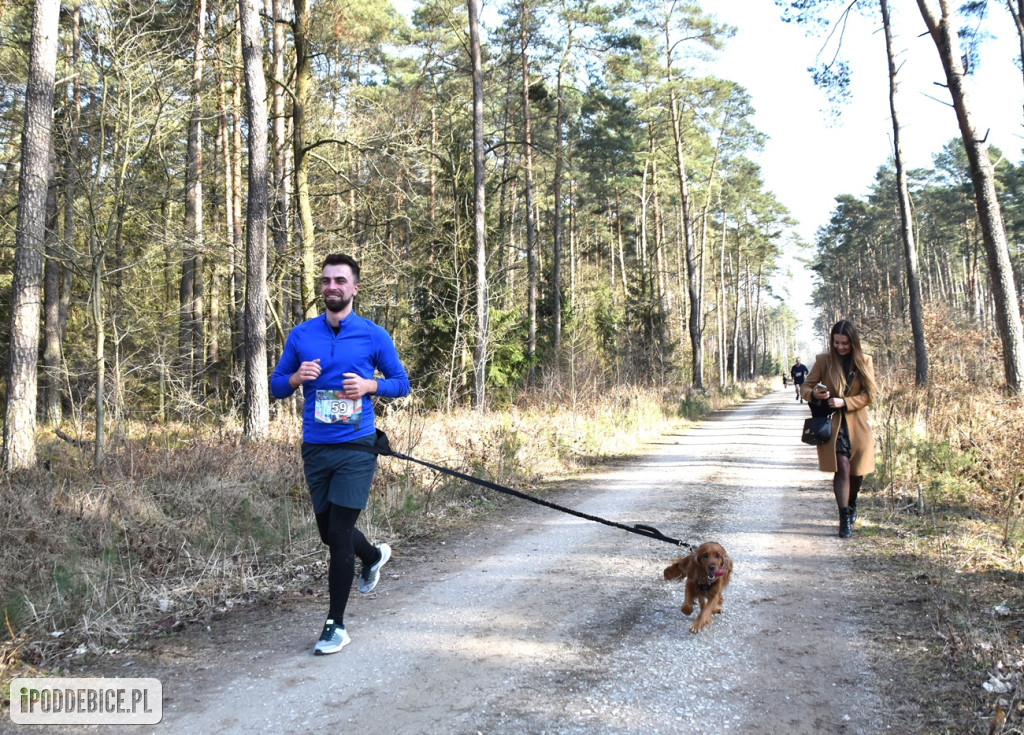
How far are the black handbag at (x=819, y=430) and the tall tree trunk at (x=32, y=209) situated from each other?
364 inches

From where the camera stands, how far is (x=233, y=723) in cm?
307

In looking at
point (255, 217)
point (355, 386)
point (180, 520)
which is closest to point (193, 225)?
point (255, 217)

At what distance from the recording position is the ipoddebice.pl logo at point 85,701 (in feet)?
10.3

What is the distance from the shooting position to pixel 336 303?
12.6ft

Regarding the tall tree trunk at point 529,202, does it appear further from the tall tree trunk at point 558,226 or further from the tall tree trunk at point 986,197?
the tall tree trunk at point 986,197

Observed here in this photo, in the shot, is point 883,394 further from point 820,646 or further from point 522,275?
point 522,275

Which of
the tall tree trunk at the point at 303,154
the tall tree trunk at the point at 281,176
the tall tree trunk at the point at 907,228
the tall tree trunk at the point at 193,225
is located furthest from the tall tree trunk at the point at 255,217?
the tall tree trunk at the point at 907,228

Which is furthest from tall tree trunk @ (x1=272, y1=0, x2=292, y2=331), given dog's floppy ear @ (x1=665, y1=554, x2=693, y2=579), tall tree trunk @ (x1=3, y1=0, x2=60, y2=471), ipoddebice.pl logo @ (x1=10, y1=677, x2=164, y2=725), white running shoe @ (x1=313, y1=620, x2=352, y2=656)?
dog's floppy ear @ (x1=665, y1=554, x2=693, y2=579)

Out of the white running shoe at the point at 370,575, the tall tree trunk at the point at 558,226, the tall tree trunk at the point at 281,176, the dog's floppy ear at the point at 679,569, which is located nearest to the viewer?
the dog's floppy ear at the point at 679,569

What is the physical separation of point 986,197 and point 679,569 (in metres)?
9.16

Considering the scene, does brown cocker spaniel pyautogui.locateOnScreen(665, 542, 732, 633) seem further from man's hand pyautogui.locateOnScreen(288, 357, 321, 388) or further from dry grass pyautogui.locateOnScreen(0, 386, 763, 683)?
dry grass pyautogui.locateOnScreen(0, 386, 763, 683)

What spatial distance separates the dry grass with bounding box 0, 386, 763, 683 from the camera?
4387 mm

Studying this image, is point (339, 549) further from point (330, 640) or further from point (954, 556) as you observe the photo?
point (954, 556)

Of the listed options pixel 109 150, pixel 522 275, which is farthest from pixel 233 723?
pixel 522 275
